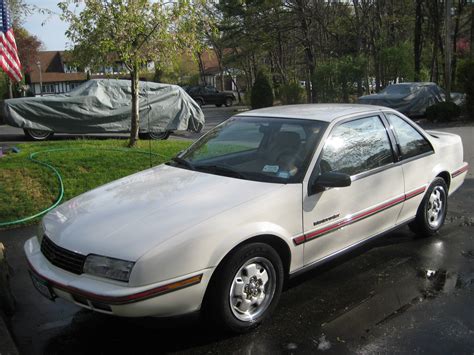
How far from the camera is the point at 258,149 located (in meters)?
4.34

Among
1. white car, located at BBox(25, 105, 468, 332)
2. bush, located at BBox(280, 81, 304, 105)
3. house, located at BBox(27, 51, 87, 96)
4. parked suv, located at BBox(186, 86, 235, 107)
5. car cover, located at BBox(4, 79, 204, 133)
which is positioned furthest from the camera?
house, located at BBox(27, 51, 87, 96)

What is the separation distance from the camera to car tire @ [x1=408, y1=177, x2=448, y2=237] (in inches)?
205

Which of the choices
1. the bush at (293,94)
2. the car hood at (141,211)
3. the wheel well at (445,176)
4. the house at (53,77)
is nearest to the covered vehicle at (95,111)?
the wheel well at (445,176)

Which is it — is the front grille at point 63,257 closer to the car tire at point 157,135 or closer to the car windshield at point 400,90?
the car tire at point 157,135

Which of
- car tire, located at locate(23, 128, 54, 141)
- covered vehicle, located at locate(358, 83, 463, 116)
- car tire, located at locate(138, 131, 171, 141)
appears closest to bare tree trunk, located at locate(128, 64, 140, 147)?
car tire, located at locate(138, 131, 171, 141)

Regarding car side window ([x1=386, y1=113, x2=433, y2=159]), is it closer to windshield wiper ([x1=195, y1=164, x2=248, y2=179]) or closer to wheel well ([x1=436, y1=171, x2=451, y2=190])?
wheel well ([x1=436, y1=171, x2=451, y2=190])

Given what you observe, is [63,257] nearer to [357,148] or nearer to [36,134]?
[357,148]

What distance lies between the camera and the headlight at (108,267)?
117 inches

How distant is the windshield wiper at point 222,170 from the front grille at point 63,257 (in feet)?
4.56

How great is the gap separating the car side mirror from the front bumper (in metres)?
1.15

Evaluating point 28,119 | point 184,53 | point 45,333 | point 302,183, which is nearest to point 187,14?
point 184,53

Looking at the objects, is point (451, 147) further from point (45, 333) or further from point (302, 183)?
point (45, 333)

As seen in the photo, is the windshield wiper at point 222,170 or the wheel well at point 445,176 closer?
the windshield wiper at point 222,170

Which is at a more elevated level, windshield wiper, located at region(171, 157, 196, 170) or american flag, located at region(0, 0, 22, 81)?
american flag, located at region(0, 0, 22, 81)
